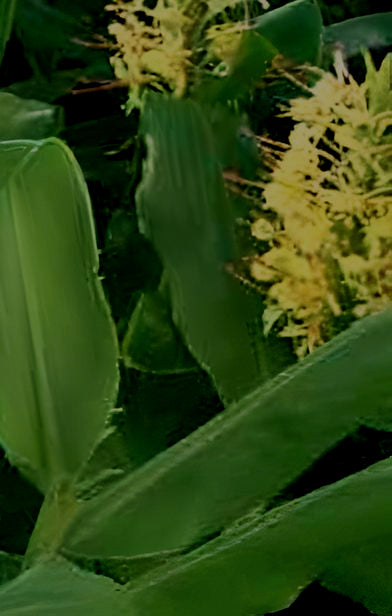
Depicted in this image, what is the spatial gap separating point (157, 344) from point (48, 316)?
179 mm

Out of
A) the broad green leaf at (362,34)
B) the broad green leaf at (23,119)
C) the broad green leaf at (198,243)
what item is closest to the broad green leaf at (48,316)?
the broad green leaf at (198,243)

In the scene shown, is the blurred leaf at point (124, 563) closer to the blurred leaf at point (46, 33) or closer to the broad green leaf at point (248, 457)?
the broad green leaf at point (248, 457)

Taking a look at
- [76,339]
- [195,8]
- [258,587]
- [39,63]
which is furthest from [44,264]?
[39,63]

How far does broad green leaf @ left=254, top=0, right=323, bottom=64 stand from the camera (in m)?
0.63

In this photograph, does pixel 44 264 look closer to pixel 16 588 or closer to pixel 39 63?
pixel 16 588

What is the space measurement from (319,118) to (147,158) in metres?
0.10

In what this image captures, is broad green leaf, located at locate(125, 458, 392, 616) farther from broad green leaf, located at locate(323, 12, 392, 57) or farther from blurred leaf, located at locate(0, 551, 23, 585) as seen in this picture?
broad green leaf, located at locate(323, 12, 392, 57)

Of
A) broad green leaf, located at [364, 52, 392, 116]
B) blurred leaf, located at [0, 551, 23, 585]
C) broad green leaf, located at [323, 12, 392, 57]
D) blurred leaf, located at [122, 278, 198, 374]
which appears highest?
broad green leaf, located at [323, 12, 392, 57]

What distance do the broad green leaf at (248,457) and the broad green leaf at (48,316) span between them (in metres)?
0.03

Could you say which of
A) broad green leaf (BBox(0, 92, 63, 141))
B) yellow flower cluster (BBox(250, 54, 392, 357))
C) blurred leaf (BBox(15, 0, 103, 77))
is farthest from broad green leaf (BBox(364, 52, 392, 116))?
blurred leaf (BBox(15, 0, 103, 77))

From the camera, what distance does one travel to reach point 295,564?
0.27 m

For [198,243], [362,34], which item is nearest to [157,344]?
[198,243]

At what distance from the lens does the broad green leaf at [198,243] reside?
0.49 metres

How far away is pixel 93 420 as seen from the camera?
1.20 ft
